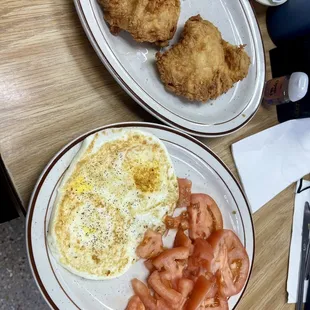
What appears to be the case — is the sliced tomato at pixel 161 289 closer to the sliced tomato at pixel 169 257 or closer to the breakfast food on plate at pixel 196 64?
the sliced tomato at pixel 169 257

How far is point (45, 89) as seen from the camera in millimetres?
1483

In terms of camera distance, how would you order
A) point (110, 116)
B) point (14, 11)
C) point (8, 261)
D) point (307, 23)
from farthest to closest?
point (8, 261), point (307, 23), point (110, 116), point (14, 11)

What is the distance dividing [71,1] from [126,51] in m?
0.27

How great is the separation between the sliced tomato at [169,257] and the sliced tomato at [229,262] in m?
0.17

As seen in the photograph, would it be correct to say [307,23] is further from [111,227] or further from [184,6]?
[111,227]

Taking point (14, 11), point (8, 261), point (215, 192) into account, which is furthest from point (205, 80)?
point (8, 261)

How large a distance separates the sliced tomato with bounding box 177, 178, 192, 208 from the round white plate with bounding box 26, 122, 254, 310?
1.7 inches

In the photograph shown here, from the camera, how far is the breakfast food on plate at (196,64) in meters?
1.68

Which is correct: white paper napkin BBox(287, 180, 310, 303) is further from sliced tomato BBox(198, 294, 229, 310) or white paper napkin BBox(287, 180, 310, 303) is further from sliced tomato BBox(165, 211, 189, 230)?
sliced tomato BBox(165, 211, 189, 230)

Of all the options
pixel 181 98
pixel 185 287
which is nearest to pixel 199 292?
pixel 185 287

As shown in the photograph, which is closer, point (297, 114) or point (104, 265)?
point (104, 265)

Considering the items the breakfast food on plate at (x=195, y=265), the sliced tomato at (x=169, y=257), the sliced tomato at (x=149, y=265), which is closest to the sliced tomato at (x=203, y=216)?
the breakfast food on plate at (x=195, y=265)

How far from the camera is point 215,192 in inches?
73.7

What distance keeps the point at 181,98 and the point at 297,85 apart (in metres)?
0.55
